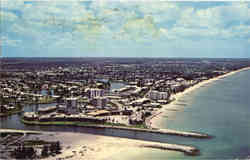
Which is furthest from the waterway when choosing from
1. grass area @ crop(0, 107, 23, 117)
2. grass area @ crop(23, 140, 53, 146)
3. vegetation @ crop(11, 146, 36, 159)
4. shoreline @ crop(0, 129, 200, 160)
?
vegetation @ crop(11, 146, 36, 159)

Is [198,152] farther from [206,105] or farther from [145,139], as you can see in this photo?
[206,105]

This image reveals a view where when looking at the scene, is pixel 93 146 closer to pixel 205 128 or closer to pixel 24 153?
pixel 24 153

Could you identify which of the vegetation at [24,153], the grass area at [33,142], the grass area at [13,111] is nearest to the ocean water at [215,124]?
the vegetation at [24,153]

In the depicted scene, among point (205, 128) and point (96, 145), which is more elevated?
point (205, 128)

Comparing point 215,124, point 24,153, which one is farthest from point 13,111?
point 215,124

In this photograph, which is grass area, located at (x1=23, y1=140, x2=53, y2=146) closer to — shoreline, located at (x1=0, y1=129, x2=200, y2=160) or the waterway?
shoreline, located at (x1=0, y1=129, x2=200, y2=160)

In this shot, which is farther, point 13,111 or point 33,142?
point 13,111

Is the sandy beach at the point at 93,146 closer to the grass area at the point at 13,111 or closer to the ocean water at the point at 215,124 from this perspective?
the ocean water at the point at 215,124

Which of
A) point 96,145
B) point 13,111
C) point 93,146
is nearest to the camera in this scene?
point 93,146
